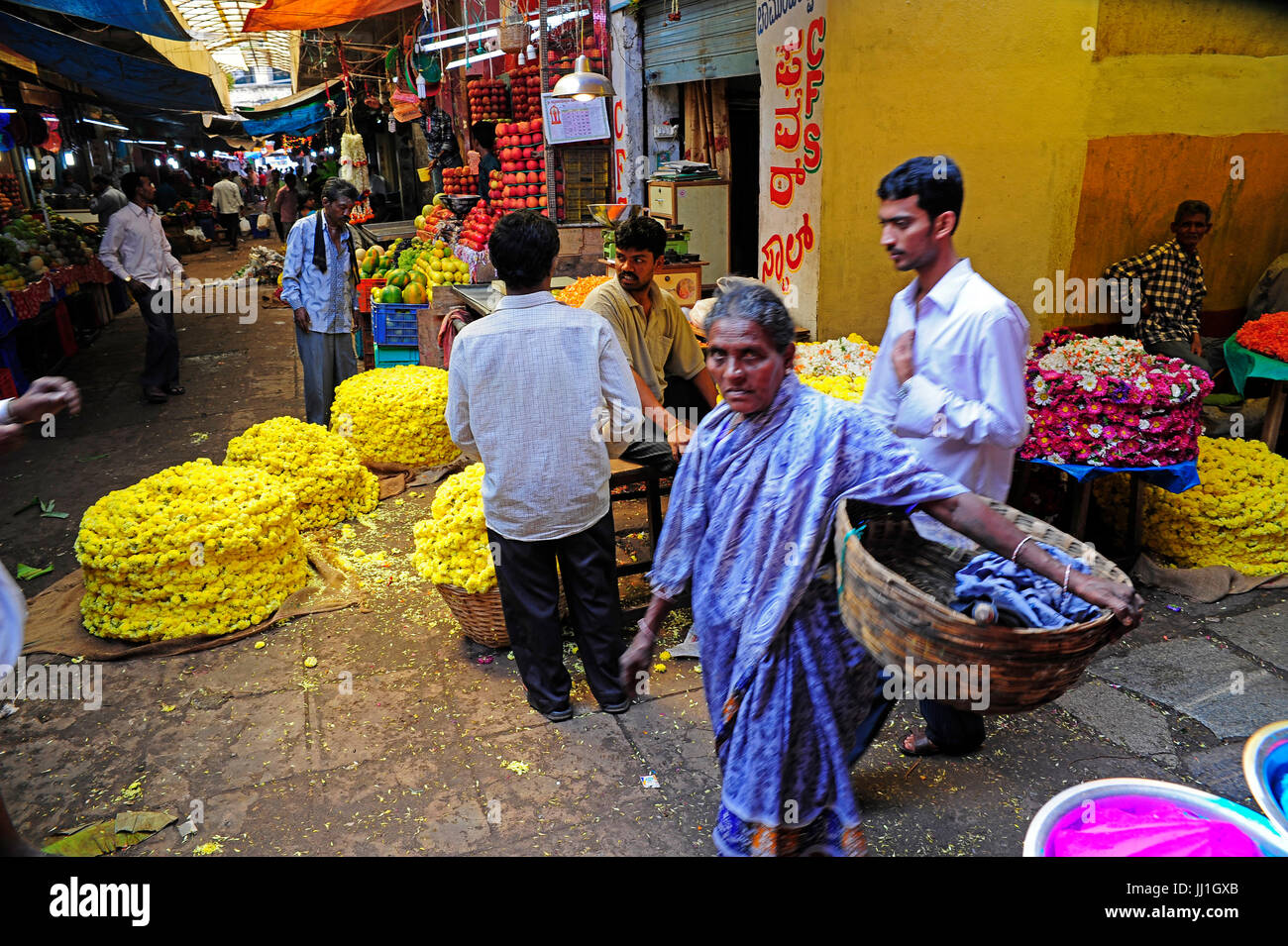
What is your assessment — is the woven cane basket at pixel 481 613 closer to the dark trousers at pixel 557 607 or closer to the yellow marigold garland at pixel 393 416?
the dark trousers at pixel 557 607

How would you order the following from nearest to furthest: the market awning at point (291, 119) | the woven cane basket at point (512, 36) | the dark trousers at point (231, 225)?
the woven cane basket at point (512, 36)
the dark trousers at point (231, 225)
the market awning at point (291, 119)

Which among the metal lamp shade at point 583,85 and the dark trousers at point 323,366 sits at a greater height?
the metal lamp shade at point 583,85

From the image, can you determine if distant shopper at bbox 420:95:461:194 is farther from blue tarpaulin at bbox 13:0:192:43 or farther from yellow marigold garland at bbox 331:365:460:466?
yellow marigold garland at bbox 331:365:460:466

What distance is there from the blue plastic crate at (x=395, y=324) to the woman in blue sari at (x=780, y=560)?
6.53m

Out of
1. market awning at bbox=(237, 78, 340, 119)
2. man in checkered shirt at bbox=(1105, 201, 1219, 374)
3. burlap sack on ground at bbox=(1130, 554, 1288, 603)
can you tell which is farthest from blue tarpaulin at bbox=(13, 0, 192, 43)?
market awning at bbox=(237, 78, 340, 119)

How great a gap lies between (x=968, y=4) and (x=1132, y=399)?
3.11 metres

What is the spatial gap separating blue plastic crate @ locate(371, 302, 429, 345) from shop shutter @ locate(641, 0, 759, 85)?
3457 mm

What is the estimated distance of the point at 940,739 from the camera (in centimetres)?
326

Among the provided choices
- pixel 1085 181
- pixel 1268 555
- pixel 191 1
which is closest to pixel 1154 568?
pixel 1268 555

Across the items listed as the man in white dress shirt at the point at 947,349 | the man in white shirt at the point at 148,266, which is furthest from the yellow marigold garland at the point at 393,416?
the man in white dress shirt at the point at 947,349

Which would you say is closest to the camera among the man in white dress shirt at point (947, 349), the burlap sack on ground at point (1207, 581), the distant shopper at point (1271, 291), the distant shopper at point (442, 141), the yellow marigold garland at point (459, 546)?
the man in white dress shirt at point (947, 349)

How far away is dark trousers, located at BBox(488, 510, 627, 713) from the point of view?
3.58 metres

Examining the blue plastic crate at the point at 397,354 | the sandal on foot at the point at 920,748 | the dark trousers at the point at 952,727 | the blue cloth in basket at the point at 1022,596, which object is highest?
the blue cloth in basket at the point at 1022,596

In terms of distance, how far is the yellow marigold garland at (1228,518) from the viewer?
4695mm
